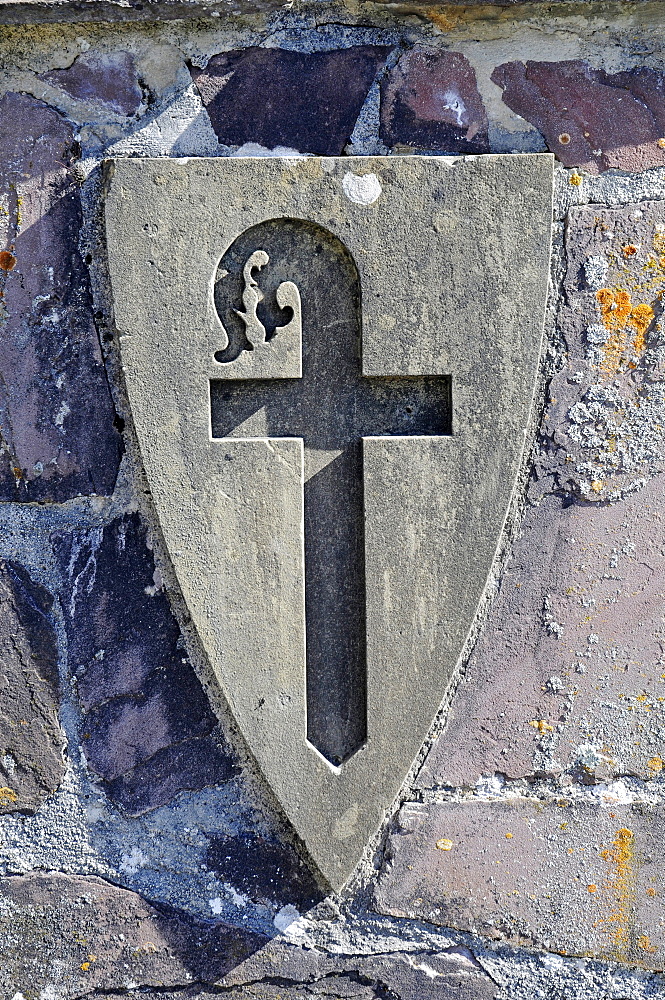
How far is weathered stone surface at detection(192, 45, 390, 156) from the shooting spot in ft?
2.99

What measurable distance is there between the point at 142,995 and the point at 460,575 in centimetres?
62

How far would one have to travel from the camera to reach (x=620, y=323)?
0.94 metres

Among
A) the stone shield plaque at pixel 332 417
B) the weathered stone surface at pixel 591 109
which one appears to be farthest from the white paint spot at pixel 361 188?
the weathered stone surface at pixel 591 109

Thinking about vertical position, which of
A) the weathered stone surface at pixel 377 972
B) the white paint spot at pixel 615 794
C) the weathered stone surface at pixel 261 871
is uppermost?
the white paint spot at pixel 615 794

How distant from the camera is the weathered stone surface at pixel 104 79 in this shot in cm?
91

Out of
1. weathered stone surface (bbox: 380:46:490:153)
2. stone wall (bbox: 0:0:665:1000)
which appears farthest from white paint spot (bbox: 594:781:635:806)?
weathered stone surface (bbox: 380:46:490:153)

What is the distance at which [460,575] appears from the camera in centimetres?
91

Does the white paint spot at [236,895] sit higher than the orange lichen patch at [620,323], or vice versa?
the orange lichen patch at [620,323]

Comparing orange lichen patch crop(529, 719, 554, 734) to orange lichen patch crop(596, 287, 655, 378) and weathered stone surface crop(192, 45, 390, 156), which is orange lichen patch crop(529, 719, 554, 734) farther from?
weathered stone surface crop(192, 45, 390, 156)

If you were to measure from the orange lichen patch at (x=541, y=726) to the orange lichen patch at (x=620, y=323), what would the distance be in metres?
0.42

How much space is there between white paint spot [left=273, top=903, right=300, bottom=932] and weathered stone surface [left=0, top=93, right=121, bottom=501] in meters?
0.54

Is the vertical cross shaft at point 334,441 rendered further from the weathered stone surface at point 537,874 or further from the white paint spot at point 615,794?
the white paint spot at point 615,794

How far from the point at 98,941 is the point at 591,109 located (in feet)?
3.75

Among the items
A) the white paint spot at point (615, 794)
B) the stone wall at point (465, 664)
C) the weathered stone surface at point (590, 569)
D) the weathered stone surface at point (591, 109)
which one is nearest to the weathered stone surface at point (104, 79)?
the stone wall at point (465, 664)
